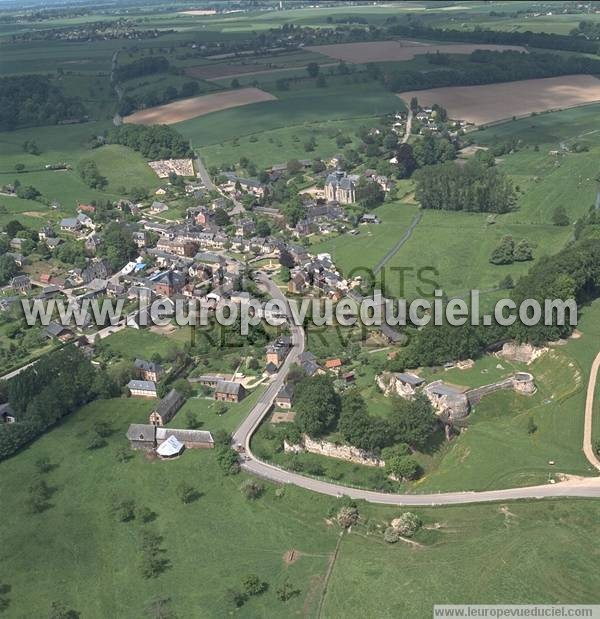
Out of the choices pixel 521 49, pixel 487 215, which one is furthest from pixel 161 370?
pixel 521 49

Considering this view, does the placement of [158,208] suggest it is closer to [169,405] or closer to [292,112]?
[292,112]

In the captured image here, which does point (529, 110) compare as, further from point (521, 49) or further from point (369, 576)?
point (369, 576)

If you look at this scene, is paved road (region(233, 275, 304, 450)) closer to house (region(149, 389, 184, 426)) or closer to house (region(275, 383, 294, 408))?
house (region(275, 383, 294, 408))

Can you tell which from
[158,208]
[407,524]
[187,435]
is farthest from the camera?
[158,208]

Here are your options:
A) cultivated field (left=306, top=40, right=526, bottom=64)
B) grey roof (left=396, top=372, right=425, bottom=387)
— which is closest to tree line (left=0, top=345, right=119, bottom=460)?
grey roof (left=396, top=372, right=425, bottom=387)

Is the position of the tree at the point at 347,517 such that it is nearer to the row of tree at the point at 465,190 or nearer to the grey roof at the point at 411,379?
the grey roof at the point at 411,379

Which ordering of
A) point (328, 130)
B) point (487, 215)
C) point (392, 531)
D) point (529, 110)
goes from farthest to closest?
point (529, 110)
point (328, 130)
point (487, 215)
point (392, 531)

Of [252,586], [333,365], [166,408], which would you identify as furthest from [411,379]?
[252,586]

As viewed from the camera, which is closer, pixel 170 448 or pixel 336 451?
pixel 336 451

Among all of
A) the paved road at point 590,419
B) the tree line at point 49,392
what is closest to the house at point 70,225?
the tree line at point 49,392
